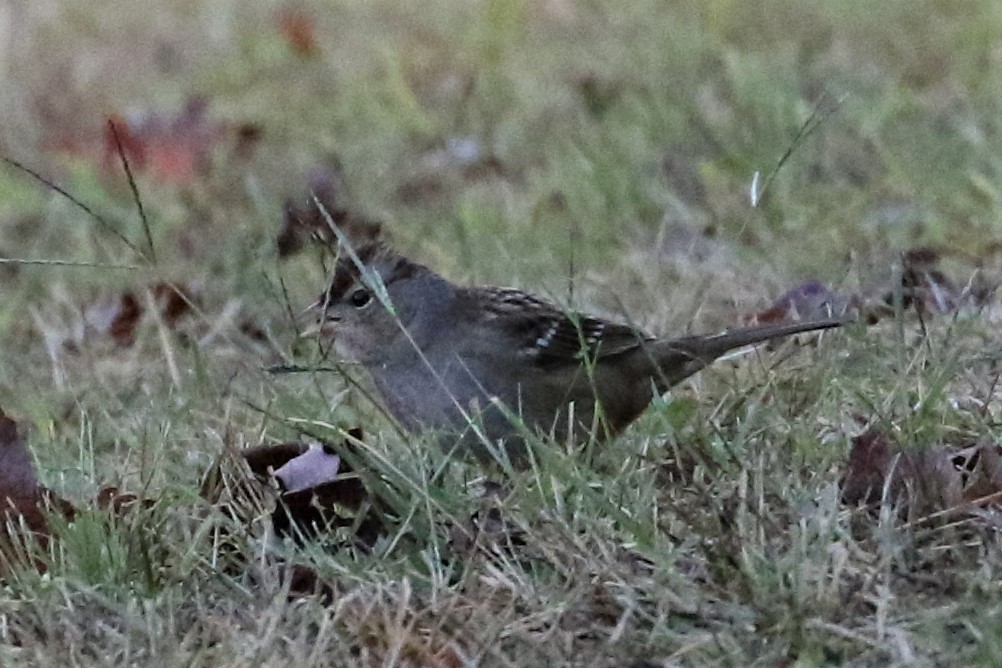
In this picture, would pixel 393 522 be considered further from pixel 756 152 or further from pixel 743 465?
pixel 756 152

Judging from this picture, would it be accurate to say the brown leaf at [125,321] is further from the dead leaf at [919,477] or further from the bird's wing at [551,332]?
Answer: the dead leaf at [919,477]

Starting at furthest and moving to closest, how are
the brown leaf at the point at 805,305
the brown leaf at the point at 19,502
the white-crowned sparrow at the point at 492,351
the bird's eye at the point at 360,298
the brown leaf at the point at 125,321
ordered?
the brown leaf at the point at 125,321 < the brown leaf at the point at 805,305 < the bird's eye at the point at 360,298 < the white-crowned sparrow at the point at 492,351 < the brown leaf at the point at 19,502

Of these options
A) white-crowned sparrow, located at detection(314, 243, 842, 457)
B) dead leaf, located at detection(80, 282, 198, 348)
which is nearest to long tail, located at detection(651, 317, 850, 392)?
white-crowned sparrow, located at detection(314, 243, 842, 457)

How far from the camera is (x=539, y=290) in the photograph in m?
5.42

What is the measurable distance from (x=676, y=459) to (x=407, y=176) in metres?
4.15

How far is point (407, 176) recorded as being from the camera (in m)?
7.42

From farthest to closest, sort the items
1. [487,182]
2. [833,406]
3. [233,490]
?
[487,182] < [833,406] < [233,490]

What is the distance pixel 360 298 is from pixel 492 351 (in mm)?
401

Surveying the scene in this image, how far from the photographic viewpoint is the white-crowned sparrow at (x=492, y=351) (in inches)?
165

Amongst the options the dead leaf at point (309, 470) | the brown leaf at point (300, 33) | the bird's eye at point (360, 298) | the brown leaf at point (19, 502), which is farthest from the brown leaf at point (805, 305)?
the brown leaf at point (300, 33)

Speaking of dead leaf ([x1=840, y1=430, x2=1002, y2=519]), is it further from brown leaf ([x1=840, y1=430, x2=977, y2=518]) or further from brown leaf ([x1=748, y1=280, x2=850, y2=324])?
brown leaf ([x1=748, y1=280, x2=850, y2=324])

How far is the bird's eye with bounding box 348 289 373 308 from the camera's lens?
462 cm

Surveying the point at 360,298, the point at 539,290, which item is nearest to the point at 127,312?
the point at 539,290

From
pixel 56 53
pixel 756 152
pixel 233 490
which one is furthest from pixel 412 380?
pixel 56 53
